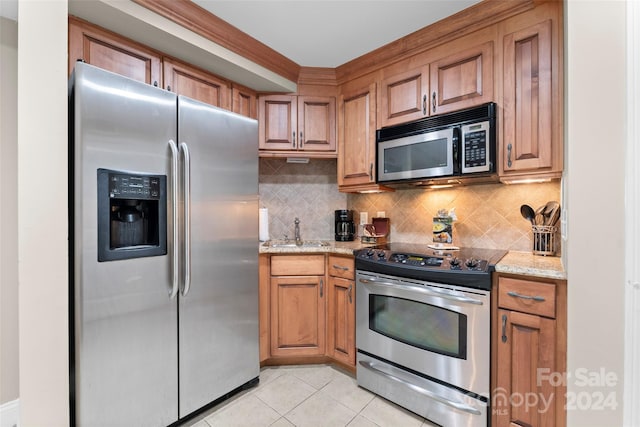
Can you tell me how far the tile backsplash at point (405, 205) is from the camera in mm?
1953

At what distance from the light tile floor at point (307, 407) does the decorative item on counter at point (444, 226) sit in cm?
119

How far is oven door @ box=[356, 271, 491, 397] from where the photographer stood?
4.99 feet

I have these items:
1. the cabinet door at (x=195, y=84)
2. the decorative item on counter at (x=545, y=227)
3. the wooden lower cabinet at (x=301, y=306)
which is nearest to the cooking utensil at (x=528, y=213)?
the decorative item on counter at (x=545, y=227)

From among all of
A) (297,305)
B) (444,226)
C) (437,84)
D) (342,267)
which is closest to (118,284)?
(297,305)

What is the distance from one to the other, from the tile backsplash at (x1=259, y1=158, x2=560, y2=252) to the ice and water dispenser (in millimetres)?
1315

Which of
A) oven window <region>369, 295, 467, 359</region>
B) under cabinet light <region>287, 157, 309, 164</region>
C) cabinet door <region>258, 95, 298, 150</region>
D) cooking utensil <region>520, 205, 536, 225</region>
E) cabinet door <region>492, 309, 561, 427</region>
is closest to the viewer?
cabinet door <region>492, 309, 561, 427</region>

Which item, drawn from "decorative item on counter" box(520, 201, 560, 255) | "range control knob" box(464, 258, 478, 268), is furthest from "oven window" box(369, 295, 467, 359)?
"decorative item on counter" box(520, 201, 560, 255)

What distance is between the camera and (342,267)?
2.15m

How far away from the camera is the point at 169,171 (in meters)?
1.50

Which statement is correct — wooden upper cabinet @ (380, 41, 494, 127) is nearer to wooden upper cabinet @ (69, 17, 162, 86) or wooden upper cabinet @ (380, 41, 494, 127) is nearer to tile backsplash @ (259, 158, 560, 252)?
tile backsplash @ (259, 158, 560, 252)

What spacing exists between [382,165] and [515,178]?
87 cm
